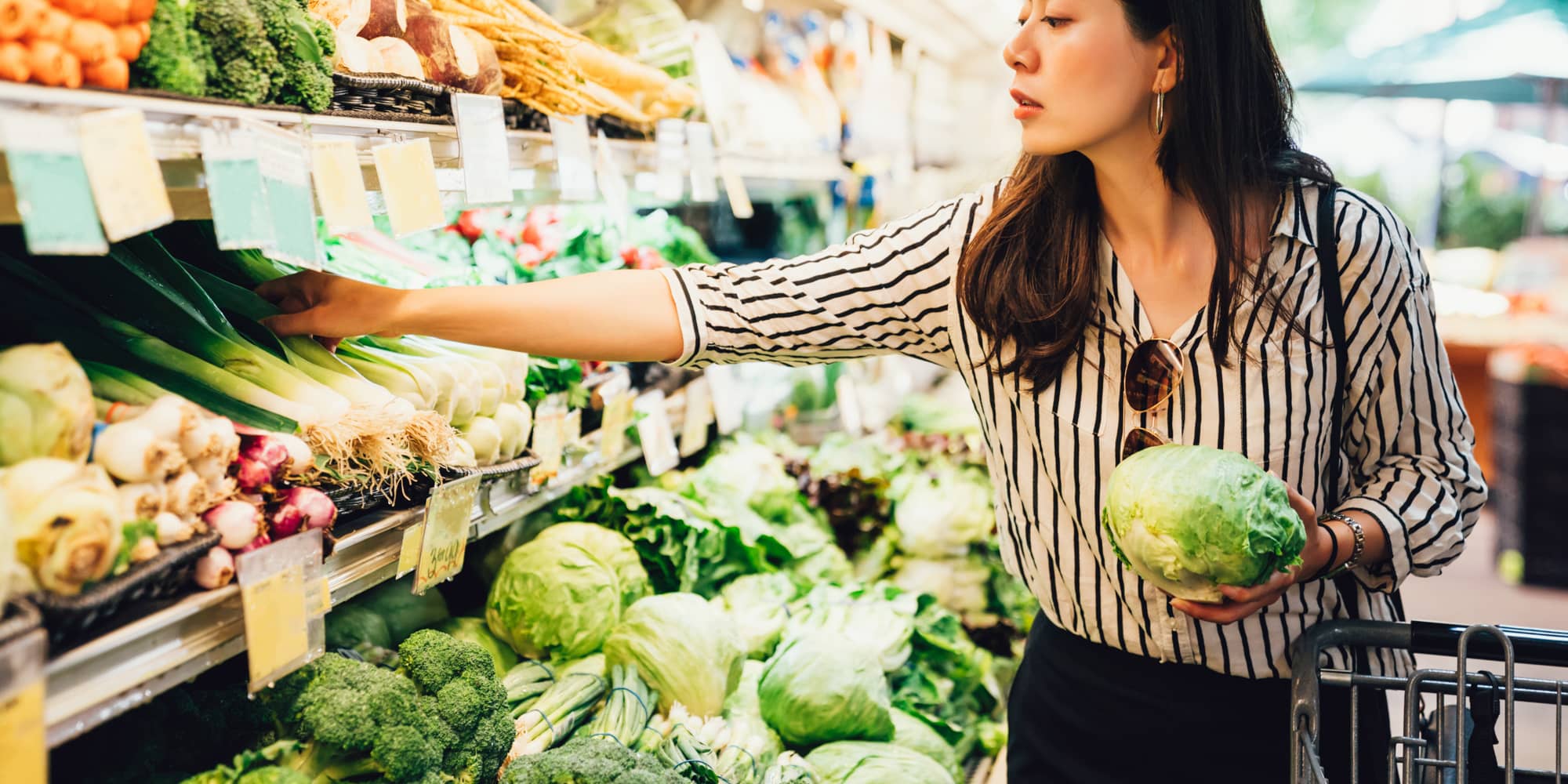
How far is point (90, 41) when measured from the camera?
3.26ft

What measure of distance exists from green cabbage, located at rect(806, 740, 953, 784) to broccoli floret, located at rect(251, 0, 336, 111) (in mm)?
1490

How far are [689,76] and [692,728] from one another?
1.81 m

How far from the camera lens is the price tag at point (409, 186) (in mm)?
1430

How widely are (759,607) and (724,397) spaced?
0.77 meters


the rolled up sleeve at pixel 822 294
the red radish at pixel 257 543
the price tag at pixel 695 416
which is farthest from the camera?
the price tag at pixel 695 416

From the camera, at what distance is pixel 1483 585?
21.2 ft

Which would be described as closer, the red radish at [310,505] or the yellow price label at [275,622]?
the yellow price label at [275,622]

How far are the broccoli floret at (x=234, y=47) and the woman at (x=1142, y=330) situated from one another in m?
0.43

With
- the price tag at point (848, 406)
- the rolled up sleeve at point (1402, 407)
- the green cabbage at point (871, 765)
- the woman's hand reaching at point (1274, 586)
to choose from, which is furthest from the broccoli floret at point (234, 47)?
the price tag at point (848, 406)

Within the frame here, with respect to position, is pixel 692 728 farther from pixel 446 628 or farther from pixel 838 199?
pixel 838 199

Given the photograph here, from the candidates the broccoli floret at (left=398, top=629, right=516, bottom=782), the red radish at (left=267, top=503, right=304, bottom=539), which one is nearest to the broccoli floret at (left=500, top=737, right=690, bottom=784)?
the broccoli floret at (left=398, top=629, right=516, bottom=782)

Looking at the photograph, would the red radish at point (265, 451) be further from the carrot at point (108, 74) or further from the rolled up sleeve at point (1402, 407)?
the rolled up sleeve at point (1402, 407)

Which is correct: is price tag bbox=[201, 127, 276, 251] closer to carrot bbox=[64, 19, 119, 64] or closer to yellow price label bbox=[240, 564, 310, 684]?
carrot bbox=[64, 19, 119, 64]

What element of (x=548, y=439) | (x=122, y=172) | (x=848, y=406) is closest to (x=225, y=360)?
(x=122, y=172)
